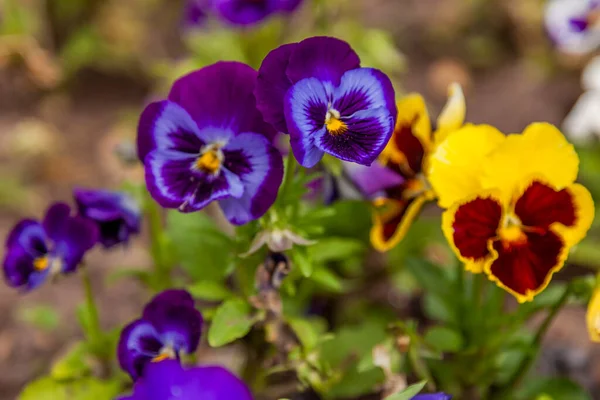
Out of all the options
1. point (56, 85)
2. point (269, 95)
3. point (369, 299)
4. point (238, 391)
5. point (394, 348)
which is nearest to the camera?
point (238, 391)

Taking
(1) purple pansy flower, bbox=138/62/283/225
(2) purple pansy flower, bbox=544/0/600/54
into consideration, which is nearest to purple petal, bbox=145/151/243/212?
(1) purple pansy flower, bbox=138/62/283/225

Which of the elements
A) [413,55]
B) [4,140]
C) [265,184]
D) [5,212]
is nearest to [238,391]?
[265,184]

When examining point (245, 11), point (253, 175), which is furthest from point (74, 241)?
point (245, 11)

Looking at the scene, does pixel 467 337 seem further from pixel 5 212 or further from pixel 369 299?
pixel 5 212

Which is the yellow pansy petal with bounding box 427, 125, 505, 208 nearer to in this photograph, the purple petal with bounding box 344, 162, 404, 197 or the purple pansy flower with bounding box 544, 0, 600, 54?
the purple petal with bounding box 344, 162, 404, 197

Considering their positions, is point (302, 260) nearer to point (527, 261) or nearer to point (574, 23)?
point (527, 261)

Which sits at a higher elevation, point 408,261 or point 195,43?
point 195,43
